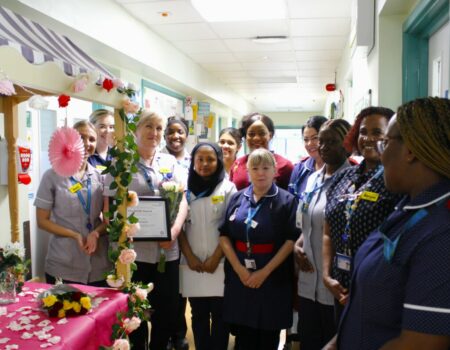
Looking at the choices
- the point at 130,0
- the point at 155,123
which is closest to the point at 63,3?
the point at 130,0

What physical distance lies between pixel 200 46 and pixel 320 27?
167cm

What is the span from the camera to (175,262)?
2.62 metres

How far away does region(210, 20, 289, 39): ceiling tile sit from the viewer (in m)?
4.65

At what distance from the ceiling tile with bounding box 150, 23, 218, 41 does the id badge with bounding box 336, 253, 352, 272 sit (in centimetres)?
357

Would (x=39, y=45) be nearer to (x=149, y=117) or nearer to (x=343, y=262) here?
(x=149, y=117)

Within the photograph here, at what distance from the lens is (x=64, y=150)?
2.18m

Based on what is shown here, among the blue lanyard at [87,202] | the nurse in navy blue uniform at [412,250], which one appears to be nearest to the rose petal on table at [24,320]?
the blue lanyard at [87,202]

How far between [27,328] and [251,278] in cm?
116

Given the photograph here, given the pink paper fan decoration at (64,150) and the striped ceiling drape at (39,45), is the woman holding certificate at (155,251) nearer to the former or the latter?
the pink paper fan decoration at (64,150)

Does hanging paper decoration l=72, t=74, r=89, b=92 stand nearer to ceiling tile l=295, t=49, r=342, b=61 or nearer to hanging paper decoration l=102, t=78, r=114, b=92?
hanging paper decoration l=102, t=78, r=114, b=92

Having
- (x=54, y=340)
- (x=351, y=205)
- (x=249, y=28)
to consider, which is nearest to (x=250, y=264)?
(x=351, y=205)

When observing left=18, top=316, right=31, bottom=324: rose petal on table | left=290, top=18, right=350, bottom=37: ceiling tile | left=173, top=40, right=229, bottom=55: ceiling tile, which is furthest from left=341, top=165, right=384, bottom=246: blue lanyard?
left=173, top=40, right=229, bottom=55: ceiling tile

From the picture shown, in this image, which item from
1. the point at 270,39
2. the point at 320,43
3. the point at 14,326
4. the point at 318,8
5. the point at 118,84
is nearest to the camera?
the point at 14,326

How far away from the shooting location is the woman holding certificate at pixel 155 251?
2504 millimetres
